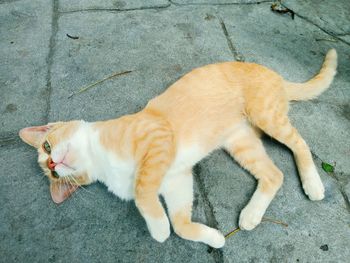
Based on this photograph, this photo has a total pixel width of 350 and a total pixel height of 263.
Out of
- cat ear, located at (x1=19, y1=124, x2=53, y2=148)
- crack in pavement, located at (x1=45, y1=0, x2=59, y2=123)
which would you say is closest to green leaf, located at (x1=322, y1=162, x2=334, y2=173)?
cat ear, located at (x1=19, y1=124, x2=53, y2=148)

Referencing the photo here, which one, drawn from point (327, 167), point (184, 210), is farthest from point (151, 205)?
point (327, 167)

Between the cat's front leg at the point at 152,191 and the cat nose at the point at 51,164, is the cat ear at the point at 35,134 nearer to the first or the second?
the cat nose at the point at 51,164

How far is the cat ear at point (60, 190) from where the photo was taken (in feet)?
6.89

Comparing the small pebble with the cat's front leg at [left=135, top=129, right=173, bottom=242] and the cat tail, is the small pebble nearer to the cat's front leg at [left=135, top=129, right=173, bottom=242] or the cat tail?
the cat's front leg at [left=135, top=129, right=173, bottom=242]

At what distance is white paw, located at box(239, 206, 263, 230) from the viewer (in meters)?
1.98

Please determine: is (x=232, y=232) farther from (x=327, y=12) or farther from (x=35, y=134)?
(x=327, y=12)

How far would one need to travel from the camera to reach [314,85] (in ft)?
8.66

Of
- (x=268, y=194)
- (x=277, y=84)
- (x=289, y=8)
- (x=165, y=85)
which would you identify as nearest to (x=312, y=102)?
(x=277, y=84)

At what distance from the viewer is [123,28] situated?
3.35 metres

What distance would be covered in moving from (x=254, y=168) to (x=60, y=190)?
127 centimetres

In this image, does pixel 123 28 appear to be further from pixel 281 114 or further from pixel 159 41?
pixel 281 114

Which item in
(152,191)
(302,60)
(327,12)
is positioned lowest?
(152,191)

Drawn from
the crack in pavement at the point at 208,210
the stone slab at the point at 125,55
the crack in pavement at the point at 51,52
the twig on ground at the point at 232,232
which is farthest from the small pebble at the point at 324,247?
the crack in pavement at the point at 51,52

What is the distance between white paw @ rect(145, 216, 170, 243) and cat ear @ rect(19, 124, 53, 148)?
938 mm
